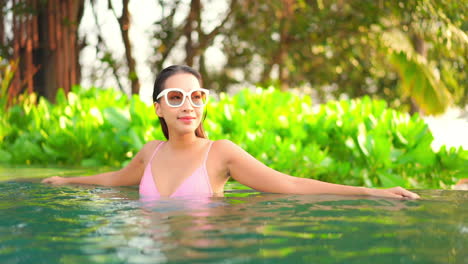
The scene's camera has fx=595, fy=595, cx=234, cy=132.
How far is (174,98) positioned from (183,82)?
0.37 feet

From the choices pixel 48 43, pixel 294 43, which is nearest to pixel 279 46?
pixel 294 43

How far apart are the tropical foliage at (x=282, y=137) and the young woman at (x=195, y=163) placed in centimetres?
137

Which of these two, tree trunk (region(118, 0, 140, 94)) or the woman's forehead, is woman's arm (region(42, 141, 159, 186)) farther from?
tree trunk (region(118, 0, 140, 94))

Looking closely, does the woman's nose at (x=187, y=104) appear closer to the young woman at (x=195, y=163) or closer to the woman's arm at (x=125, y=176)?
the young woman at (x=195, y=163)

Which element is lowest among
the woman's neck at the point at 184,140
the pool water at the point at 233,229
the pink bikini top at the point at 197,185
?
the pool water at the point at 233,229

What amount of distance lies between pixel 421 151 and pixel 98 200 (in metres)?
2.73

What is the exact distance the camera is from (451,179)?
5148 millimetres

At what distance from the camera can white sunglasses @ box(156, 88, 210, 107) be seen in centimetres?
357

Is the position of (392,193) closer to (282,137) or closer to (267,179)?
(267,179)

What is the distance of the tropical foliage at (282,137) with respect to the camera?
505cm

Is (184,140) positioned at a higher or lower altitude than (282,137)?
lower

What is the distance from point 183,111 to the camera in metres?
3.58

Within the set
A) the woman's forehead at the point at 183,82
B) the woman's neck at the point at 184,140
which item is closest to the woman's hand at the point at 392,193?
the woman's neck at the point at 184,140

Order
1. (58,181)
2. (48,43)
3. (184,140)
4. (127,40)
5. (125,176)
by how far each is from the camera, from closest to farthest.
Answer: (184,140) → (125,176) → (58,181) → (48,43) → (127,40)
